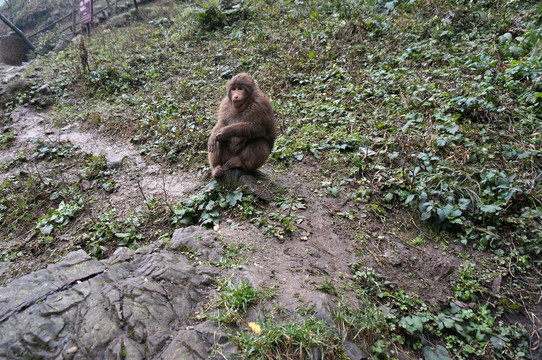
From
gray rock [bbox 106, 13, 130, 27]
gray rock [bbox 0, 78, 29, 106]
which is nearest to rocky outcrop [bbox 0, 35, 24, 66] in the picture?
gray rock [bbox 106, 13, 130, 27]

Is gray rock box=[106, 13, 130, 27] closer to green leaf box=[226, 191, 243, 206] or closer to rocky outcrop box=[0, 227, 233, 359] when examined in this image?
green leaf box=[226, 191, 243, 206]

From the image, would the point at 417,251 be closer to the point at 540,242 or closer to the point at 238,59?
the point at 540,242

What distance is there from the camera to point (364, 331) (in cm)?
289

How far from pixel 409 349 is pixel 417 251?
4.48ft

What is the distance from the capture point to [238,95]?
4.65m

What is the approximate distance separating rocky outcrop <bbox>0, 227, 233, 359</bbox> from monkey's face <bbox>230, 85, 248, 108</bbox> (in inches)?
96.0

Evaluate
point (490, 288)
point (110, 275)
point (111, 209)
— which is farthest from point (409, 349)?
point (111, 209)

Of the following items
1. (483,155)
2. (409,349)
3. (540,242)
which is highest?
(483,155)

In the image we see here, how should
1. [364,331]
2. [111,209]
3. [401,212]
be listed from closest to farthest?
[364,331], [401,212], [111,209]

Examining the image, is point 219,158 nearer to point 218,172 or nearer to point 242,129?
point 218,172

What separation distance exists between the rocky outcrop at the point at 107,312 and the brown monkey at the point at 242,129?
80.1 inches

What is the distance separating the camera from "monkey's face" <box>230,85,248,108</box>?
4.65 metres

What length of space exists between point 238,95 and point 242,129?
0.49 m

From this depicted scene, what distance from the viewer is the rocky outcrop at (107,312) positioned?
8.13 ft
